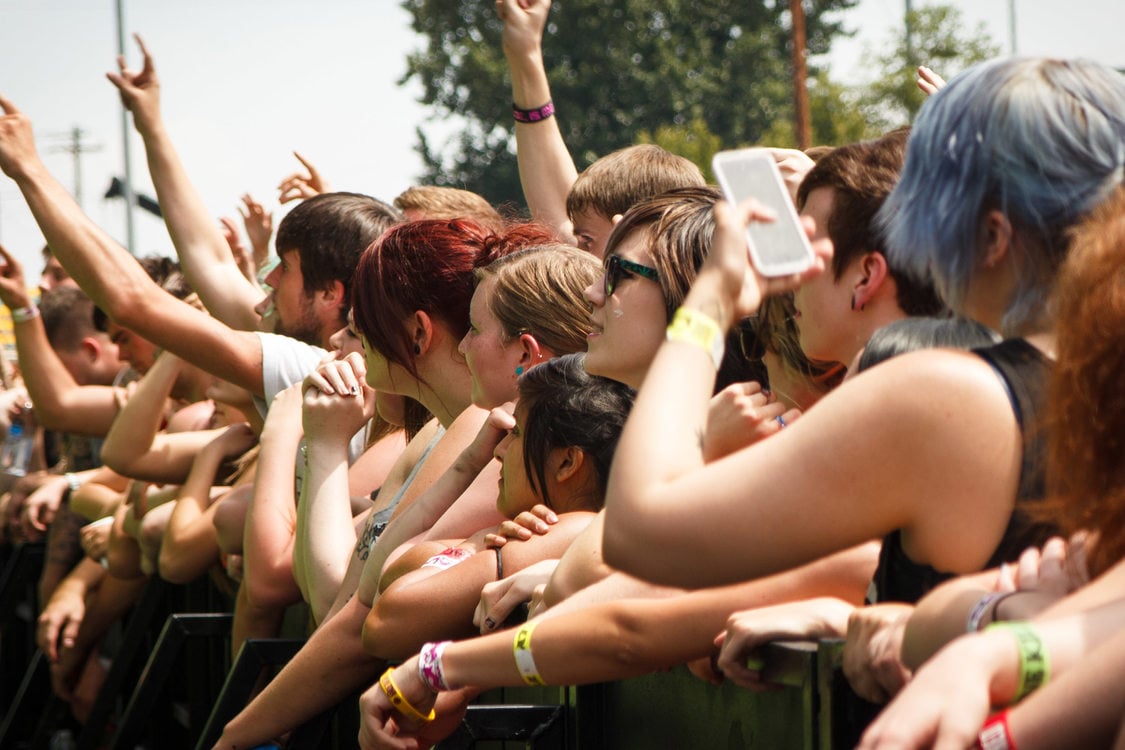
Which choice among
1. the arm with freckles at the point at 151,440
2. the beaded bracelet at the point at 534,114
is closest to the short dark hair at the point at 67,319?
the arm with freckles at the point at 151,440

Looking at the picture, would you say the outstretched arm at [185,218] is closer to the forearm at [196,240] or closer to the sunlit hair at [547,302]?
the forearm at [196,240]

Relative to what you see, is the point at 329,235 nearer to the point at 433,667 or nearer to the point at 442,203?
the point at 442,203

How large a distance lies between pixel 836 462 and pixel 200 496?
3873 millimetres

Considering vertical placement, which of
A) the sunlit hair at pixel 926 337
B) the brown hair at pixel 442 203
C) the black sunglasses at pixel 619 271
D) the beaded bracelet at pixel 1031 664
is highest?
the sunlit hair at pixel 926 337

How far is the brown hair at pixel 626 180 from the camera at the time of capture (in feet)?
14.7

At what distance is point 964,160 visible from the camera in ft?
6.43

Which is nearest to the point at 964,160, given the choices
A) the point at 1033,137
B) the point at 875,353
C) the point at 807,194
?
the point at 1033,137

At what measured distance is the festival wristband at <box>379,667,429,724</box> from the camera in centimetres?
287

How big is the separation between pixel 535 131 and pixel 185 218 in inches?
53.1

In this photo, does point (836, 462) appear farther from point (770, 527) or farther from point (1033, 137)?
point (1033, 137)

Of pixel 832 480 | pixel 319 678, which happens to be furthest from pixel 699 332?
pixel 319 678

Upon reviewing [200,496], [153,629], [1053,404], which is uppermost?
[1053,404]

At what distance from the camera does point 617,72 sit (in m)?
54.3

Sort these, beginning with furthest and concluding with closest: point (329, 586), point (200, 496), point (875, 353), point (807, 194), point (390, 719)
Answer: point (200, 496)
point (329, 586)
point (390, 719)
point (807, 194)
point (875, 353)
